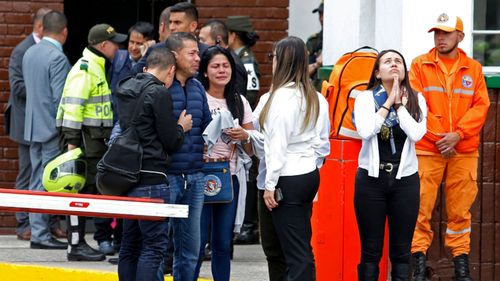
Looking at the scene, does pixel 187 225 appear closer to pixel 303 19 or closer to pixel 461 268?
pixel 461 268

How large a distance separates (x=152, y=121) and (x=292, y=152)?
968 mm

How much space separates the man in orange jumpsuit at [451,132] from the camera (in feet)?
30.8

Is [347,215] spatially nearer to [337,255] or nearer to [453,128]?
[337,255]

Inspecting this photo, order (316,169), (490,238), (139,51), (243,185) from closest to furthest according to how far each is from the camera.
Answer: (316,169), (243,185), (490,238), (139,51)

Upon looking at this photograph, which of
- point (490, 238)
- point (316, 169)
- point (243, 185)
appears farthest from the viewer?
point (490, 238)

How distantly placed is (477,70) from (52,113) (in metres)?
4.47

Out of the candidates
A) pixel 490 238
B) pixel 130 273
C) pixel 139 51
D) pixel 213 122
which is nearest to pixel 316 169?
pixel 213 122

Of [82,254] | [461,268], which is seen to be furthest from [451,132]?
[82,254]

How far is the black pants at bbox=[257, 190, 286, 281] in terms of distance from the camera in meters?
8.75

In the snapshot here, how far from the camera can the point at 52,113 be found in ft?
39.4

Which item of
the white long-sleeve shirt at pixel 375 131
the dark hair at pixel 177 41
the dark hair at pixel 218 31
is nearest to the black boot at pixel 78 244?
the dark hair at pixel 218 31

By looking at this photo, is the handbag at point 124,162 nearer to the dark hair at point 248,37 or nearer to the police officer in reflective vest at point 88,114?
the police officer in reflective vest at point 88,114

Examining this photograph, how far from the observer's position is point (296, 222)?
8367mm

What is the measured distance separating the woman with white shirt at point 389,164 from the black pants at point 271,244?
0.60m
